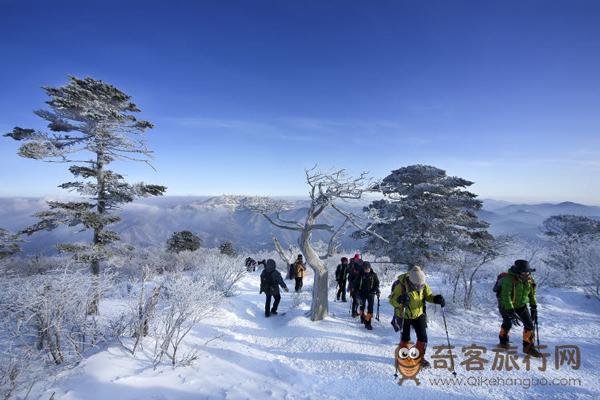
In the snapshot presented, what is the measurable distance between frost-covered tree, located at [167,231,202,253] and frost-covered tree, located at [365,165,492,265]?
847 inches

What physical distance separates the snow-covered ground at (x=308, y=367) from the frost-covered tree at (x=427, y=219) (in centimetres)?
521

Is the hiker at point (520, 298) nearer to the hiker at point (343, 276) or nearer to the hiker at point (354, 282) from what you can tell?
the hiker at point (354, 282)

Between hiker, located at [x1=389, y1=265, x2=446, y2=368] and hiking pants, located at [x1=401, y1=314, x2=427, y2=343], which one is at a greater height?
hiker, located at [x1=389, y1=265, x2=446, y2=368]

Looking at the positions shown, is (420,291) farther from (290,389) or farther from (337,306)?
(337,306)

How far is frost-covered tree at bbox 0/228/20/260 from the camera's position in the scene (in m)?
11.6

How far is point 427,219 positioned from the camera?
12.9m

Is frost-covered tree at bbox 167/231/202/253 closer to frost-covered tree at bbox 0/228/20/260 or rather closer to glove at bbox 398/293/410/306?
frost-covered tree at bbox 0/228/20/260

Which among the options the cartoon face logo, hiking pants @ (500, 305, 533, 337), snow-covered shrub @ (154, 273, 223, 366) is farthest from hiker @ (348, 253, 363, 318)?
snow-covered shrub @ (154, 273, 223, 366)

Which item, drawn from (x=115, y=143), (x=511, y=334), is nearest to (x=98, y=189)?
(x=115, y=143)

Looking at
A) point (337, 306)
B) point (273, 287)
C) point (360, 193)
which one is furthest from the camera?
point (337, 306)

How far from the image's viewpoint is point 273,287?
7859 millimetres

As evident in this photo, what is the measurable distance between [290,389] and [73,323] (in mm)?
3896

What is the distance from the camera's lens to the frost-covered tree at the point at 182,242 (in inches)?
1150

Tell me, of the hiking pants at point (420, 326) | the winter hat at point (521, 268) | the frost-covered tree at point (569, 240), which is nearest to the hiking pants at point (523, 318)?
the winter hat at point (521, 268)
